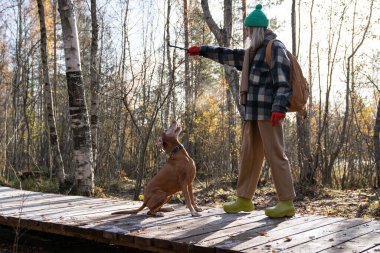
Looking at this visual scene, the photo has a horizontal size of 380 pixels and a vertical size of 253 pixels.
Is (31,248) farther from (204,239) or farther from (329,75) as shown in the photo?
(329,75)

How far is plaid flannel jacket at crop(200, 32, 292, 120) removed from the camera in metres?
4.15

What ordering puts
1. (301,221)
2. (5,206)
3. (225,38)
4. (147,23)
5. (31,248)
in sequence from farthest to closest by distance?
(147,23), (225,38), (5,206), (31,248), (301,221)

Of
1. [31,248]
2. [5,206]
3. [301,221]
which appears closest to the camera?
[301,221]

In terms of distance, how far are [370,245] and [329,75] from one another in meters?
10.2

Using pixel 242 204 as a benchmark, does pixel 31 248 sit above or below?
below

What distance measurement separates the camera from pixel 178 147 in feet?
15.1

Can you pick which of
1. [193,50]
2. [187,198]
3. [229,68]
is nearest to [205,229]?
[187,198]

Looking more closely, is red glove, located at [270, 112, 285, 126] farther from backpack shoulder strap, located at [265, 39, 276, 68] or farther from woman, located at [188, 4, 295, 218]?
backpack shoulder strap, located at [265, 39, 276, 68]

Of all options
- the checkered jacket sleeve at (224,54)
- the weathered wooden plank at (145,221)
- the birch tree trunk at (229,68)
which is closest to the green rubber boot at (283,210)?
the weathered wooden plank at (145,221)

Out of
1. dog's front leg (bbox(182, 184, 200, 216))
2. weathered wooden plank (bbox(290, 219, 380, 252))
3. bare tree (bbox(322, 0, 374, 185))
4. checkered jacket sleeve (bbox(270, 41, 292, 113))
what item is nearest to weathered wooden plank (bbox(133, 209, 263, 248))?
dog's front leg (bbox(182, 184, 200, 216))

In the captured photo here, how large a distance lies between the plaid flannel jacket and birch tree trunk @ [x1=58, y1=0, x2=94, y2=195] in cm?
436

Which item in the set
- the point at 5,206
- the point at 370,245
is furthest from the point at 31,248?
the point at 370,245

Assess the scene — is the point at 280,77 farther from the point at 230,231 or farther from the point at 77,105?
the point at 77,105

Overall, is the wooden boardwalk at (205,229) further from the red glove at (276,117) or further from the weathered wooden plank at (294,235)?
the red glove at (276,117)
